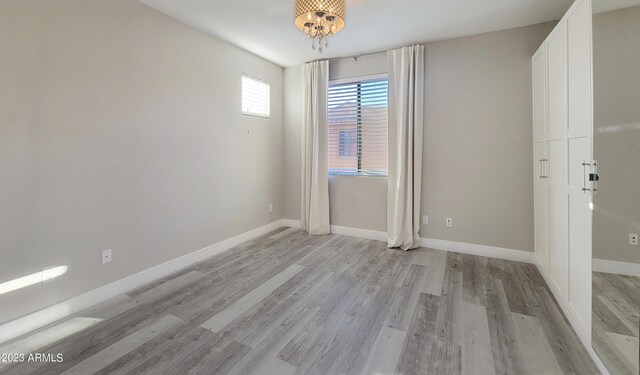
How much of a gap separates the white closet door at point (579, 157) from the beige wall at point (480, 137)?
1.19m

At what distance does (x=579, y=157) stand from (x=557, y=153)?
49 cm

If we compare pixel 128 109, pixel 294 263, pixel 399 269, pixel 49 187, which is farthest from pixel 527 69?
pixel 49 187

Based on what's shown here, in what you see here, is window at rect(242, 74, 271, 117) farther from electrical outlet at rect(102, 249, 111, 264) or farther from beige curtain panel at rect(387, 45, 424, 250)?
electrical outlet at rect(102, 249, 111, 264)

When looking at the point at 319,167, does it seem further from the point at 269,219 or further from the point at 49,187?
the point at 49,187

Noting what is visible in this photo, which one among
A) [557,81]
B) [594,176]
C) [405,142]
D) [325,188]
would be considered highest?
[557,81]

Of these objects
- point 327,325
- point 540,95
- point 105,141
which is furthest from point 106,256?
point 540,95

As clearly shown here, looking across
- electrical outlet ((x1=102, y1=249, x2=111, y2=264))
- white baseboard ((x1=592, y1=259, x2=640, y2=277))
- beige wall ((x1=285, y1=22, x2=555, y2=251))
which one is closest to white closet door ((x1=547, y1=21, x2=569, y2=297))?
white baseboard ((x1=592, y1=259, x2=640, y2=277))

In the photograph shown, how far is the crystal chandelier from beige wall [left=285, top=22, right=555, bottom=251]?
6.02 ft

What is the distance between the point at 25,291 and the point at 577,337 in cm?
383

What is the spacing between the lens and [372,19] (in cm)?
290

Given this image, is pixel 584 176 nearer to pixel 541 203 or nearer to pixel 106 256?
pixel 541 203

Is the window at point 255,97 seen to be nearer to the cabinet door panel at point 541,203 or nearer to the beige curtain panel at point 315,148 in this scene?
the beige curtain panel at point 315,148

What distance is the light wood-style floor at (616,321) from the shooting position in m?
1.36

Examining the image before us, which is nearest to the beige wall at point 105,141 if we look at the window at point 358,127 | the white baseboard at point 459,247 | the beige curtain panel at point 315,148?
the beige curtain panel at point 315,148
